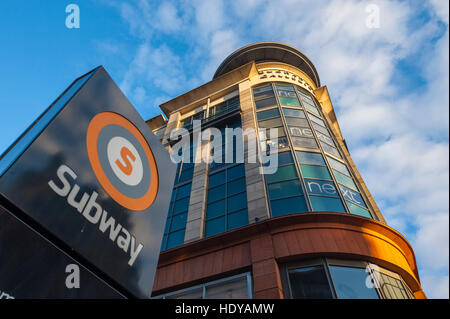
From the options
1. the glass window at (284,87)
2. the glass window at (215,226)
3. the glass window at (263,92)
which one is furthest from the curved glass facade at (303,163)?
the glass window at (215,226)

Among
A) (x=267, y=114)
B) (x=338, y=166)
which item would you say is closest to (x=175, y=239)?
(x=338, y=166)

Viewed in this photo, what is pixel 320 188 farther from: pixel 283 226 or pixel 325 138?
pixel 325 138

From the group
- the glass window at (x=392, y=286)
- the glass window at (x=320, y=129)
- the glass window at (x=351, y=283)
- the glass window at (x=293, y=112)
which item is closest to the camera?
the glass window at (x=351, y=283)

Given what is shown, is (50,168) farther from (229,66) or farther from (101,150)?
(229,66)

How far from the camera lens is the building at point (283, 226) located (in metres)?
10.6

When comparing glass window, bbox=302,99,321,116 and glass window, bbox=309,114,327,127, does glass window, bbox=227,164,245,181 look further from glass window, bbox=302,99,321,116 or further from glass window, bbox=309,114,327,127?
glass window, bbox=302,99,321,116

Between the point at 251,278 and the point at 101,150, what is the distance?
30.0ft

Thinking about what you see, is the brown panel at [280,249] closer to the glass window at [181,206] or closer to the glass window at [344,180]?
the glass window at [344,180]

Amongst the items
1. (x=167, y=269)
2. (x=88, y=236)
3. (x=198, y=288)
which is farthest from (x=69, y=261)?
(x=167, y=269)

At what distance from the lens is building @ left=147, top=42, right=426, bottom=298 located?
10.6m

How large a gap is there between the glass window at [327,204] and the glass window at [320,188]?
1.03ft

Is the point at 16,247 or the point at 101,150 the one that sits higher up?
the point at 101,150

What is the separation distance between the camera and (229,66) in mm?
35156

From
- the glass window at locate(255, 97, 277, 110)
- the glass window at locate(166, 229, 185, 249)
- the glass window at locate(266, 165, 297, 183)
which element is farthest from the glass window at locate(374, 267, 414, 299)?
→ the glass window at locate(255, 97, 277, 110)
